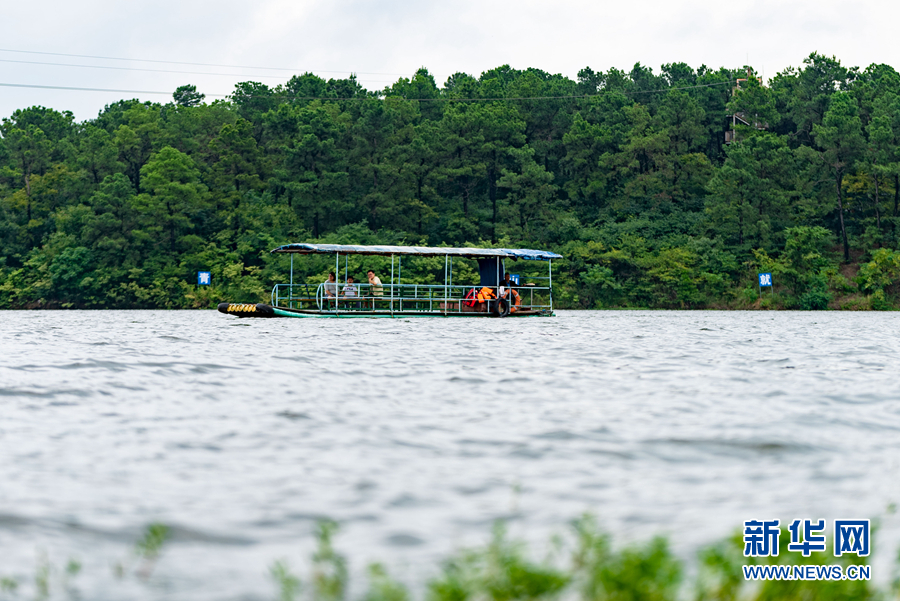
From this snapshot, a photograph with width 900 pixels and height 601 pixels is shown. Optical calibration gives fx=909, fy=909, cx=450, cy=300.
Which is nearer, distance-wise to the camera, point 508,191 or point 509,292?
point 509,292

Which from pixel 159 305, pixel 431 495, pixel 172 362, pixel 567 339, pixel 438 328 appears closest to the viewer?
pixel 431 495

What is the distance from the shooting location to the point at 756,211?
5591 centimetres

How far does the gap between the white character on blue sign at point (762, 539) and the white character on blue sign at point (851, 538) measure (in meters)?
0.26

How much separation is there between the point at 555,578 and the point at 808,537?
1511 mm

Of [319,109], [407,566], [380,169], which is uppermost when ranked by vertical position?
[319,109]

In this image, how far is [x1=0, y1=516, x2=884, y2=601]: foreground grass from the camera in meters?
3.38

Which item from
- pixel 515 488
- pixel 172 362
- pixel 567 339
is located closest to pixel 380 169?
pixel 567 339

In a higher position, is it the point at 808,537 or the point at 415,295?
the point at 415,295

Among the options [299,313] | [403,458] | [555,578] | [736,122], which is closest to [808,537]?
[555,578]

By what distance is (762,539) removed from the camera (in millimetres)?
4109

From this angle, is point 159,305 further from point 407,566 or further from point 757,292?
point 407,566

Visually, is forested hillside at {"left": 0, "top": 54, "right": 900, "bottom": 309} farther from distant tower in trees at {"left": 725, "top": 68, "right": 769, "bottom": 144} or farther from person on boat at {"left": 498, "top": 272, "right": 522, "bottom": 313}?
person on boat at {"left": 498, "top": 272, "right": 522, "bottom": 313}

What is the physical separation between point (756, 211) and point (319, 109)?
99.8 ft

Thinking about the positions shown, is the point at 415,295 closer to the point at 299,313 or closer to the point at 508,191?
the point at 299,313
